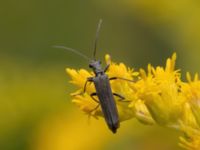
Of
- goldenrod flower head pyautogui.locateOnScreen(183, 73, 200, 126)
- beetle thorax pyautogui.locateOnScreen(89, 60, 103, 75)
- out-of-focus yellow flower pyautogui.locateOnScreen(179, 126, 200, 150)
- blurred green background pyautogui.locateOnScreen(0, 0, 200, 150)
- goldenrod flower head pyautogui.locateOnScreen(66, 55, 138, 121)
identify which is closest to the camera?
out-of-focus yellow flower pyautogui.locateOnScreen(179, 126, 200, 150)

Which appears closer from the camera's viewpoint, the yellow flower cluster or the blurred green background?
the yellow flower cluster

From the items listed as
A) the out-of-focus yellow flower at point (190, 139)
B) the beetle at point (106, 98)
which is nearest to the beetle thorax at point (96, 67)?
the beetle at point (106, 98)

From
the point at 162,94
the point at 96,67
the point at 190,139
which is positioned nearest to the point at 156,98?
the point at 162,94

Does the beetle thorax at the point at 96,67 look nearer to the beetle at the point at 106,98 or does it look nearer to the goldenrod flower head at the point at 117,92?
the beetle at the point at 106,98

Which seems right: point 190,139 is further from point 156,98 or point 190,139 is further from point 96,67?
point 96,67

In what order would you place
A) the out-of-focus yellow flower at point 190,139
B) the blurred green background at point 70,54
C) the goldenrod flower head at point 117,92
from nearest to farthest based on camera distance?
the out-of-focus yellow flower at point 190,139 < the goldenrod flower head at point 117,92 < the blurred green background at point 70,54

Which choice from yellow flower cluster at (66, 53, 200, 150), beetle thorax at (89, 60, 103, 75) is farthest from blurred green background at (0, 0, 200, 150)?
yellow flower cluster at (66, 53, 200, 150)

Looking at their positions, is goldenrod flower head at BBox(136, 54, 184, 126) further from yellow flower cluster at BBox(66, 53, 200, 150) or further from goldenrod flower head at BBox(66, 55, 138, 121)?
goldenrod flower head at BBox(66, 55, 138, 121)

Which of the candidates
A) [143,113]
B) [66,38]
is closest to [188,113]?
[143,113]
